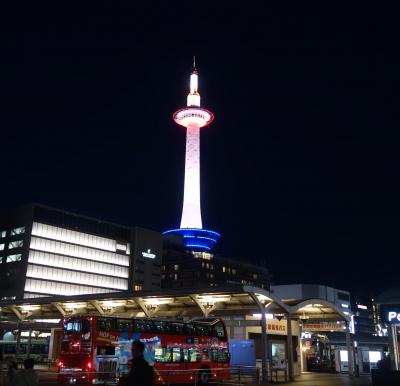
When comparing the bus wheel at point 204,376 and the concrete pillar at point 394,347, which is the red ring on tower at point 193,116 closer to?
the bus wheel at point 204,376

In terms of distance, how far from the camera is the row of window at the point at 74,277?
337 feet

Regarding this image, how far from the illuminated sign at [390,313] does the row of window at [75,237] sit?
9085 centimetres

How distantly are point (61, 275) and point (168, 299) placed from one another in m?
75.8

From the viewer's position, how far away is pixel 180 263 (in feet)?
506

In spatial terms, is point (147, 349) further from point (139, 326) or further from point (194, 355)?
point (194, 355)

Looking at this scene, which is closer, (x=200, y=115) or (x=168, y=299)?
(x=168, y=299)

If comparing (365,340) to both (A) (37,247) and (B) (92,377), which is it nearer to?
(B) (92,377)

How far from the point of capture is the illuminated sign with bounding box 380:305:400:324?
21781 mm

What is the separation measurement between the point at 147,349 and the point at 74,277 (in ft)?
284

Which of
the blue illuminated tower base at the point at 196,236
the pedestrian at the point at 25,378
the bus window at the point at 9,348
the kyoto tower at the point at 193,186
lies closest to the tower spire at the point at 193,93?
the kyoto tower at the point at 193,186

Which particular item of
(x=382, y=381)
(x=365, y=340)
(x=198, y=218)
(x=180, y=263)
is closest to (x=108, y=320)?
(x=382, y=381)

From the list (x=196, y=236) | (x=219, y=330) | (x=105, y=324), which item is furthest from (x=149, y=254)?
(x=105, y=324)

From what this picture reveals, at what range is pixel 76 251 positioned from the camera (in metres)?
112

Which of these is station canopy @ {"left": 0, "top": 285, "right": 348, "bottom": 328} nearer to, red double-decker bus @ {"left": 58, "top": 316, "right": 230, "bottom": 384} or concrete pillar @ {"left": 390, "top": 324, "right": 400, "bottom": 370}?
red double-decker bus @ {"left": 58, "top": 316, "right": 230, "bottom": 384}
